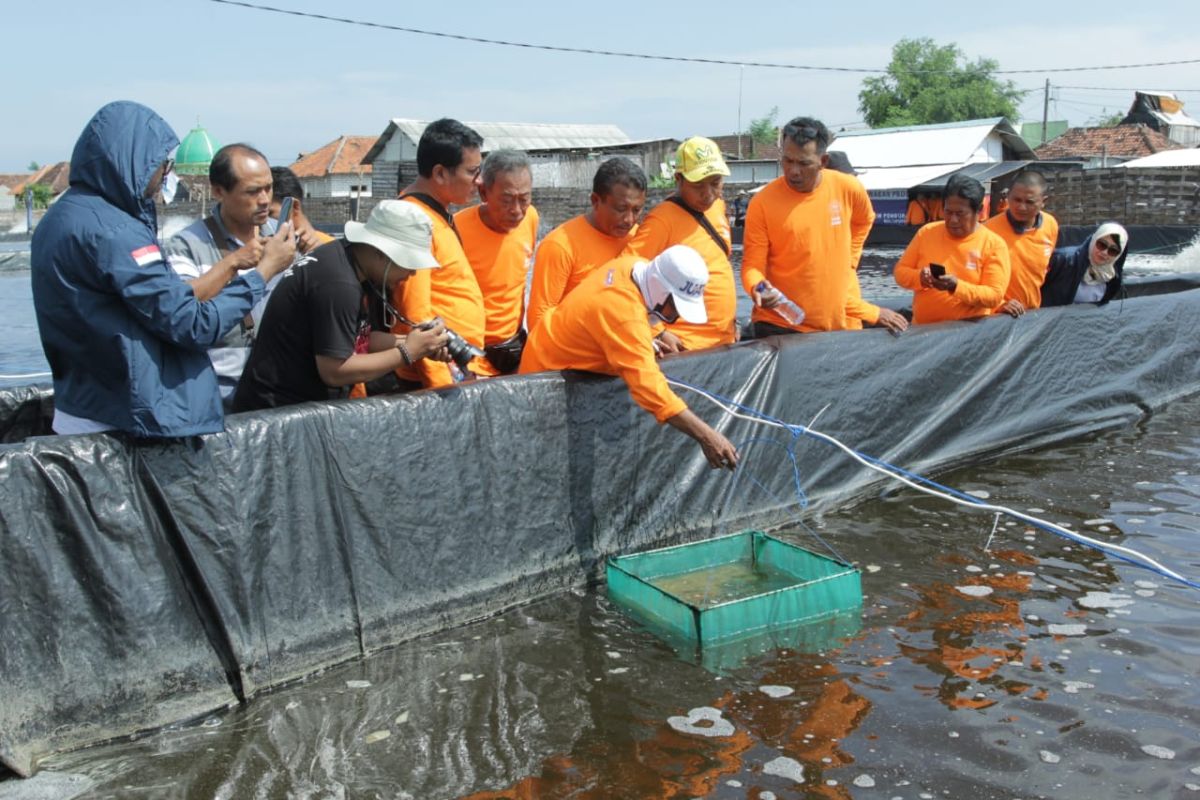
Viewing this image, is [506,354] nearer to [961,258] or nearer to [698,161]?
[698,161]

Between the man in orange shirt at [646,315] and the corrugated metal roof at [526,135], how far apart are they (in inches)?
1441

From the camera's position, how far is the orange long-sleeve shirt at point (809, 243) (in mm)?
5672

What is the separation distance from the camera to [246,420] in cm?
343

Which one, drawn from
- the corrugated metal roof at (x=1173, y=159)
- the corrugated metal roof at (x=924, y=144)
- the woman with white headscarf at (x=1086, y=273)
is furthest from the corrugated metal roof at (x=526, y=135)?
the woman with white headscarf at (x=1086, y=273)

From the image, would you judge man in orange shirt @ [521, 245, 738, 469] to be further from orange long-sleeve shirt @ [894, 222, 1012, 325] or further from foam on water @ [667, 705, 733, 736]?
orange long-sleeve shirt @ [894, 222, 1012, 325]

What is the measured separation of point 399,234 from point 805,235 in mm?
2741

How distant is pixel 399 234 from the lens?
3656mm

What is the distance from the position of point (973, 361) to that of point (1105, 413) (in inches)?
63.0

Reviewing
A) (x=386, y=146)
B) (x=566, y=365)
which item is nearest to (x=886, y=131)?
(x=386, y=146)

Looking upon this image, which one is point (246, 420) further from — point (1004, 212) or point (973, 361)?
point (1004, 212)

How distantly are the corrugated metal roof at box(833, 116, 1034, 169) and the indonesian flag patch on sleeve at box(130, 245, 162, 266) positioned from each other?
107ft

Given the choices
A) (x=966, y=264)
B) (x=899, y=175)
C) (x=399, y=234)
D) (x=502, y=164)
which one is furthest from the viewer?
(x=899, y=175)

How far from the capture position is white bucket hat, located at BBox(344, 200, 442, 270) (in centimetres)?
363

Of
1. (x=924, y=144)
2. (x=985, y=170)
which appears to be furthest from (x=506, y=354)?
(x=924, y=144)
